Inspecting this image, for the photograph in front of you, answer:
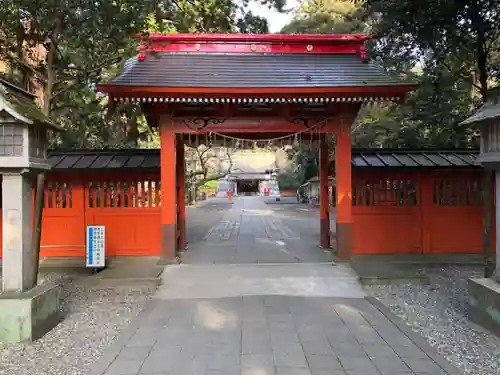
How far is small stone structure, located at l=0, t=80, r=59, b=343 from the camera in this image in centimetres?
445

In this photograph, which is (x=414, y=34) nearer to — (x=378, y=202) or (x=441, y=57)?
(x=441, y=57)

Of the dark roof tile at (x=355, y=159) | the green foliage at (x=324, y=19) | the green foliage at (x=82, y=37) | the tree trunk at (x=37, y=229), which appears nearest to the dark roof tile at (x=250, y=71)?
the green foliage at (x=82, y=37)

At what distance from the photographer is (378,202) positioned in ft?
29.1

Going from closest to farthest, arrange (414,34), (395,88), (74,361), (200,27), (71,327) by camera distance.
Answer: (74,361) < (71,327) < (395,88) < (414,34) < (200,27)

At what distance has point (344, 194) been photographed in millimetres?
8219

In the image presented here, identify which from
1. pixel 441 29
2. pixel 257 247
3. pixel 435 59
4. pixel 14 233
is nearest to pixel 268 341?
pixel 14 233

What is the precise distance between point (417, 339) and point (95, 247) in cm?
586

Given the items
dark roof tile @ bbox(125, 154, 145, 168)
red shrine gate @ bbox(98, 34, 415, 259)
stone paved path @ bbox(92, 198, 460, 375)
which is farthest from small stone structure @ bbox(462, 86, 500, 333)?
dark roof tile @ bbox(125, 154, 145, 168)

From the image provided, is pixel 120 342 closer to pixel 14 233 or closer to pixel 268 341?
pixel 268 341

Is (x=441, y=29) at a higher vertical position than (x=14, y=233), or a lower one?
higher

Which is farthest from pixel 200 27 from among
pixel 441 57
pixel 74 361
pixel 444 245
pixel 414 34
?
pixel 74 361

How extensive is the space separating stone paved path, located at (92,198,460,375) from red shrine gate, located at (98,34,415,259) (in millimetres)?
1560

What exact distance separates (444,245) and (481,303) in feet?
14.0

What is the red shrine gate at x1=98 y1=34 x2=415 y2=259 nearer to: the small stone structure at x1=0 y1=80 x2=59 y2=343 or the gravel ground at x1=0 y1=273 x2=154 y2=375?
the gravel ground at x1=0 y1=273 x2=154 y2=375
